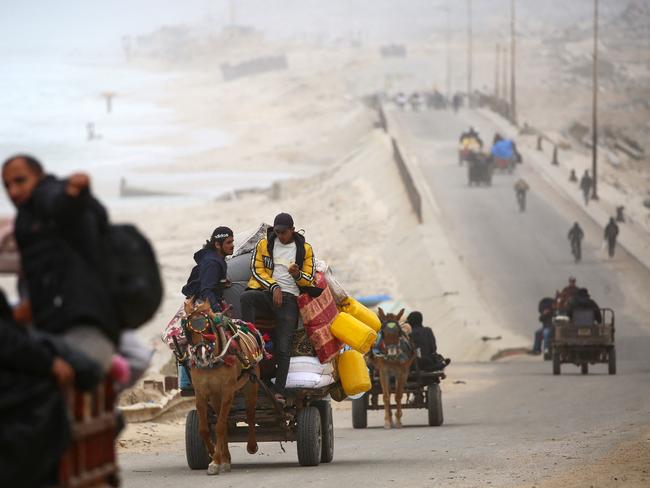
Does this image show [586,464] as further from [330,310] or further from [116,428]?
[116,428]

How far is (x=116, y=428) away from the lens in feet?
23.5

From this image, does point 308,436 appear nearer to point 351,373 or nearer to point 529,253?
point 351,373

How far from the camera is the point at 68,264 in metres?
6.62

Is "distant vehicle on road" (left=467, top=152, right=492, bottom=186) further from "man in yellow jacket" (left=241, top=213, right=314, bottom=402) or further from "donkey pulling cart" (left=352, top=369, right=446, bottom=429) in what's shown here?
"man in yellow jacket" (left=241, top=213, right=314, bottom=402)

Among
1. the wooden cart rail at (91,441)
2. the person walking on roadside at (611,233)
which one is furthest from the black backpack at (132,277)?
the person walking on roadside at (611,233)

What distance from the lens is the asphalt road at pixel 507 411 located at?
15383 millimetres

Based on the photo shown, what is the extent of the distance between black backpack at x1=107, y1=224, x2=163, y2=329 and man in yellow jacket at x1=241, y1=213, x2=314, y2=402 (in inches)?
357

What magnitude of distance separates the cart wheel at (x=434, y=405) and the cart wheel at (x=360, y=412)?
3.05 feet

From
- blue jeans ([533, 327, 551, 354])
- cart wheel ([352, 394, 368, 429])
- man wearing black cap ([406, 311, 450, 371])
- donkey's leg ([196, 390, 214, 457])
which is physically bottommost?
blue jeans ([533, 327, 551, 354])

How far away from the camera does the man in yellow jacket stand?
1597 centimetres

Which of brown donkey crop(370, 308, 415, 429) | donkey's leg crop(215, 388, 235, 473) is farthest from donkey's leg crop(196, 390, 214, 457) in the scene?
brown donkey crop(370, 308, 415, 429)

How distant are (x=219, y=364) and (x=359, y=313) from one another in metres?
2.34

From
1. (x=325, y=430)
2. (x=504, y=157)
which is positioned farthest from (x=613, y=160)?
(x=325, y=430)

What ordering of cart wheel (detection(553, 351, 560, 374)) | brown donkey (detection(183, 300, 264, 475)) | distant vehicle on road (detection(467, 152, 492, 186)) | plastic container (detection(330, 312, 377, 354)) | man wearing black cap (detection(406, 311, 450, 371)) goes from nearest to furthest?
brown donkey (detection(183, 300, 264, 475))
plastic container (detection(330, 312, 377, 354))
man wearing black cap (detection(406, 311, 450, 371))
cart wheel (detection(553, 351, 560, 374))
distant vehicle on road (detection(467, 152, 492, 186))
